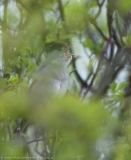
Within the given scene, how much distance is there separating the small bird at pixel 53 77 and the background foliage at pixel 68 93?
0.10 meters

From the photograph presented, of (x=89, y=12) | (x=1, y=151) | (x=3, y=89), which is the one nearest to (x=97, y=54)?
(x=89, y=12)

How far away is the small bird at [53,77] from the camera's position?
8.11 ft

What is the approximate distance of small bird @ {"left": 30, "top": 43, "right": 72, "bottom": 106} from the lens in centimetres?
247

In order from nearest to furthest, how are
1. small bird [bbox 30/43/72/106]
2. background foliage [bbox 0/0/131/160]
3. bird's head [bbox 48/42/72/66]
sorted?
1. background foliage [bbox 0/0/131/160]
2. small bird [bbox 30/43/72/106]
3. bird's head [bbox 48/42/72/66]

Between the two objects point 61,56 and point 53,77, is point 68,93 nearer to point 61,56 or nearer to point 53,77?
point 53,77

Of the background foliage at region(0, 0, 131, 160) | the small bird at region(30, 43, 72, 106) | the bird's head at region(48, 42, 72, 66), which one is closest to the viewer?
the background foliage at region(0, 0, 131, 160)

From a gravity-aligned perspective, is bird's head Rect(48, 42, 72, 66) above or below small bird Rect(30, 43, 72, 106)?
above

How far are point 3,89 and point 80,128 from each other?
68cm

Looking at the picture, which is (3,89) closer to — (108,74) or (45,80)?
(45,80)

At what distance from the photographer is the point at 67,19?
335 cm

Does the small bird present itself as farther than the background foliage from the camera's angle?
Yes

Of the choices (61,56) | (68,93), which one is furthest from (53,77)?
(61,56)

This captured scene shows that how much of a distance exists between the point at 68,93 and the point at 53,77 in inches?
6.0

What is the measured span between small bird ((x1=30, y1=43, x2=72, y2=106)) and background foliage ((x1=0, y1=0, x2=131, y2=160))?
0.32ft
